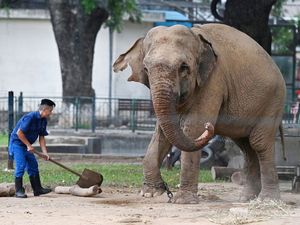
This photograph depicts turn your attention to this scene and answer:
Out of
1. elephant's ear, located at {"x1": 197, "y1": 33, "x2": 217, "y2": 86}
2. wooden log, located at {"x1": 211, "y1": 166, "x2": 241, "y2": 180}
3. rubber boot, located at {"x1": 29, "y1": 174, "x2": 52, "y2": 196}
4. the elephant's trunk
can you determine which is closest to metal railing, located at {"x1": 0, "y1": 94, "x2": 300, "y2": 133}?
wooden log, located at {"x1": 211, "y1": 166, "x2": 241, "y2": 180}

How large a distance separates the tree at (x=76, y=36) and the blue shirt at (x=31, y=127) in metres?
14.3

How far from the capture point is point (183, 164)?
1427 cm

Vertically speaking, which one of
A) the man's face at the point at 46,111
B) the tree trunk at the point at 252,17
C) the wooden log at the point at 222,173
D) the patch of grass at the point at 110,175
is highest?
the tree trunk at the point at 252,17

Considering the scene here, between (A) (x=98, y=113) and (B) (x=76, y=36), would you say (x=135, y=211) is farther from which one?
(B) (x=76, y=36)

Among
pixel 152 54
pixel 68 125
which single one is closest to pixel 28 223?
pixel 152 54

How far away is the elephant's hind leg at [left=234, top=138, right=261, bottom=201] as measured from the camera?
1510cm

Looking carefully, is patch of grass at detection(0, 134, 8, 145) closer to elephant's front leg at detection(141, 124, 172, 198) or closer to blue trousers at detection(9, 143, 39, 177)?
blue trousers at detection(9, 143, 39, 177)

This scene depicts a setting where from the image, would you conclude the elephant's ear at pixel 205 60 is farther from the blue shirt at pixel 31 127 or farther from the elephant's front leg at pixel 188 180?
the blue shirt at pixel 31 127

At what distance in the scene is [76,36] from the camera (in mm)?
30922

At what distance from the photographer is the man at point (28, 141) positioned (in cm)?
1494

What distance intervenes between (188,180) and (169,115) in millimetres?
1454

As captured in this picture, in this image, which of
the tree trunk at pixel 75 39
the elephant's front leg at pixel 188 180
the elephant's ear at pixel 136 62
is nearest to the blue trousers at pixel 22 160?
the elephant's ear at pixel 136 62

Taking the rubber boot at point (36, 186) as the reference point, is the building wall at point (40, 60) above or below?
above

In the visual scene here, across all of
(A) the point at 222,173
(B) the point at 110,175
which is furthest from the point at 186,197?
(B) the point at 110,175
